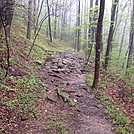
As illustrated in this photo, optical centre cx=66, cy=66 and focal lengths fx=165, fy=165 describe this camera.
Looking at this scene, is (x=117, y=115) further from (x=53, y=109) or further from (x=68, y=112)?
(x=53, y=109)

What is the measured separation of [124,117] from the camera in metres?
6.45

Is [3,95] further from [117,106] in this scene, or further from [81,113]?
[117,106]

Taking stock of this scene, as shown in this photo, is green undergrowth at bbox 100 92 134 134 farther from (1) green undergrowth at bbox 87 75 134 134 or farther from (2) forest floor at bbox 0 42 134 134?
(2) forest floor at bbox 0 42 134 134

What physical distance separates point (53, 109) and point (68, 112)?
553 mm

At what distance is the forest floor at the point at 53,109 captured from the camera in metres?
4.74

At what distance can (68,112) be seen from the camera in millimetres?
5973

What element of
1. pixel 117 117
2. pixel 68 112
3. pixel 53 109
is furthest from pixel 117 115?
pixel 53 109

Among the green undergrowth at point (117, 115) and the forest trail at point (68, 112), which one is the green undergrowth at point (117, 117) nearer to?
the green undergrowth at point (117, 115)

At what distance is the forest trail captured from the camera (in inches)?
194

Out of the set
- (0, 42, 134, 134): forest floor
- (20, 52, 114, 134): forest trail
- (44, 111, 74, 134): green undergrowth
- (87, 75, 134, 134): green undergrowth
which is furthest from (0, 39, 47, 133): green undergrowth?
(87, 75, 134, 134): green undergrowth

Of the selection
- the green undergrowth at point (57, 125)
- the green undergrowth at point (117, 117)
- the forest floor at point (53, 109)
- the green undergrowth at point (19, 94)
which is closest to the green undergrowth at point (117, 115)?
the green undergrowth at point (117, 117)

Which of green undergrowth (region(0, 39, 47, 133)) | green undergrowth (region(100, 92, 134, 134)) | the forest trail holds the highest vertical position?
green undergrowth (region(0, 39, 47, 133))

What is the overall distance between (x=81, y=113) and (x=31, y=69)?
3620 mm

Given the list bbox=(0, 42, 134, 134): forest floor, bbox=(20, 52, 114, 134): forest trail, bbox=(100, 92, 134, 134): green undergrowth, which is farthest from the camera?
bbox=(100, 92, 134, 134): green undergrowth
